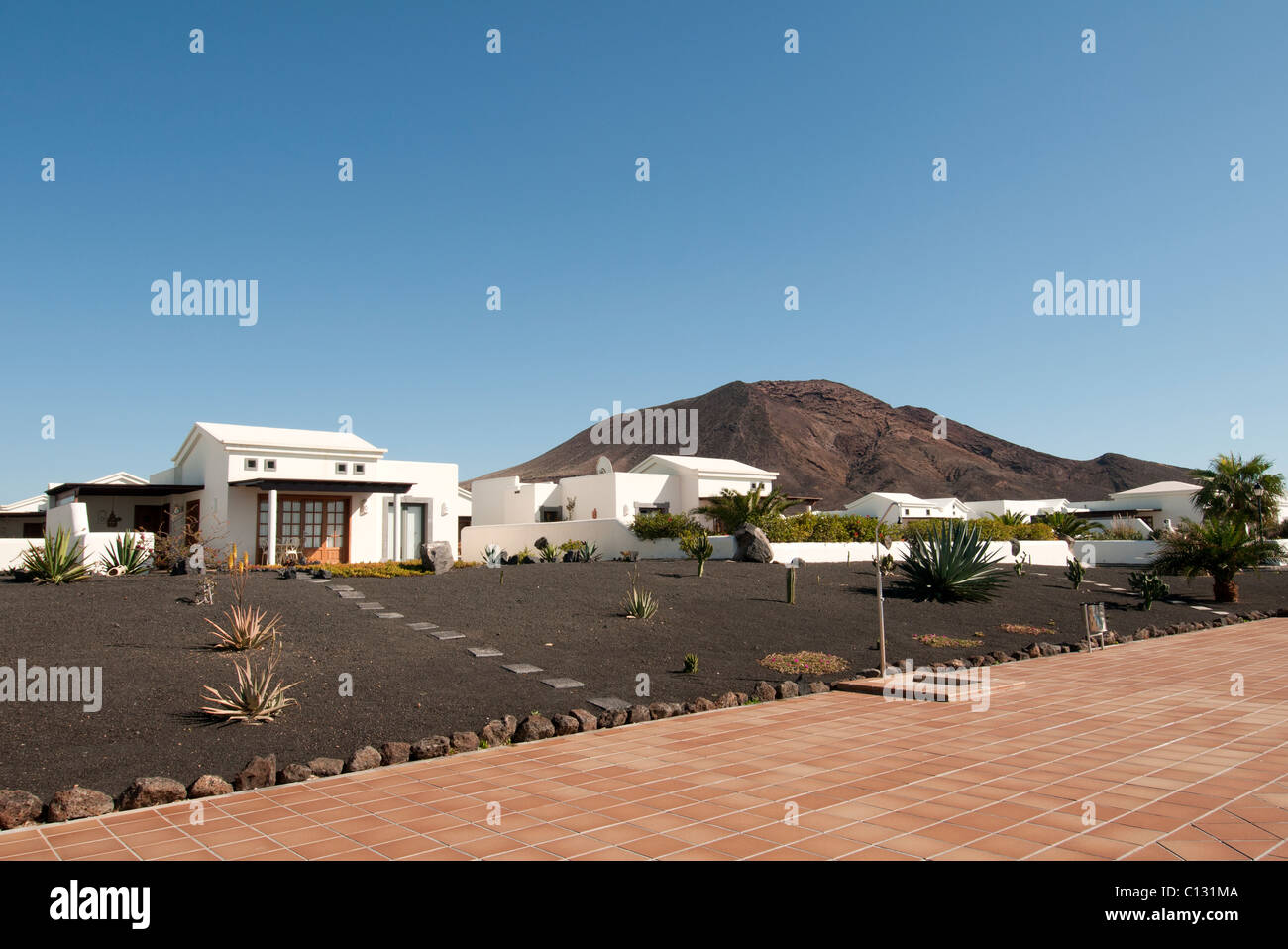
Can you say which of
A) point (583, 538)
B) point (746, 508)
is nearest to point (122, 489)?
point (583, 538)

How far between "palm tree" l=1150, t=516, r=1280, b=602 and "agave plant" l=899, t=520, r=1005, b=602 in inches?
254

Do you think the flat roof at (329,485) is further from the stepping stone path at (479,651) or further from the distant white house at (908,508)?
the distant white house at (908,508)

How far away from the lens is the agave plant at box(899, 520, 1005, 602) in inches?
601

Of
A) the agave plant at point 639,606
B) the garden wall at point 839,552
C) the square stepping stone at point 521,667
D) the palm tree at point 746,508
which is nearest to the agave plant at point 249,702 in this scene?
the square stepping stone at point 521,667

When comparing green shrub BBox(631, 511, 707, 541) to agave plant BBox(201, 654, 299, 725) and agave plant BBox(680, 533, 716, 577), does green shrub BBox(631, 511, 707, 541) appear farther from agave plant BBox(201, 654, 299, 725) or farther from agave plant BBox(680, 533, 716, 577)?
agave plant BBox(201, 654, 299, 725)

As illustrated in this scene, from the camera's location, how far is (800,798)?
187 inches

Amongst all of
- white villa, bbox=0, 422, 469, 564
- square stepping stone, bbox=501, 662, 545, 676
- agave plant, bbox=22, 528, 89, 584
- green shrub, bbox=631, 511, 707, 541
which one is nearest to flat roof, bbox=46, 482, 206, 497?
white villa, bbox=0, 422, 469, 564

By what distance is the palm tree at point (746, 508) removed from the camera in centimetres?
2375

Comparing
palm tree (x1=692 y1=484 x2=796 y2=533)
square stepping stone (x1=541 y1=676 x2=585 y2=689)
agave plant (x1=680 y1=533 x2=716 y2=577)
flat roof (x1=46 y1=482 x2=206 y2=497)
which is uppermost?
flat roof (x1=46 y1=482 x2=206 y2=497)

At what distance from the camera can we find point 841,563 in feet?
68.4

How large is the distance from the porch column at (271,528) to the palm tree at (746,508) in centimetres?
1222
